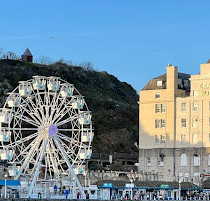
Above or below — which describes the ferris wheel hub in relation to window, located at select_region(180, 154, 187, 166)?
above

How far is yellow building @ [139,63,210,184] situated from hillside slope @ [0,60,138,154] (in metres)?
20.7

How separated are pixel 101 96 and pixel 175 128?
211 feet

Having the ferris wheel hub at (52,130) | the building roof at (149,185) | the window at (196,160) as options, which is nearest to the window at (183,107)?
the window at (196,160)

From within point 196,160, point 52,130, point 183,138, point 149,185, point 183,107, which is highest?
point 183,107

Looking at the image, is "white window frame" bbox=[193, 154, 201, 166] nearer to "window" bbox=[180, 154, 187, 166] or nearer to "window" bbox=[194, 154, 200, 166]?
"window" bbox=[194, 154, 200, 166]

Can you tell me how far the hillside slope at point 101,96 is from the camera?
14088cm

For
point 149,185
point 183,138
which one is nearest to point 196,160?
point 183,138

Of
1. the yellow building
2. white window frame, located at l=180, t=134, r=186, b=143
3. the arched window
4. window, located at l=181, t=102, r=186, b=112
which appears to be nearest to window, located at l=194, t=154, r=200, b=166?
the yellow building

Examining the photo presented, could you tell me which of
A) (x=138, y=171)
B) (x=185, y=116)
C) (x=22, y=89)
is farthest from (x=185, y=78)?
(x=22, y=89)

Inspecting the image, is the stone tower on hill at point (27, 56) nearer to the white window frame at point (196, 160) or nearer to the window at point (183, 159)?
the window at point (183, 159)

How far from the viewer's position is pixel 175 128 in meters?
113

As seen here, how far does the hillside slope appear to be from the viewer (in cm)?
14088

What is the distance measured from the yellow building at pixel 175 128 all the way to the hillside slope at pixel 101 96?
817 inches

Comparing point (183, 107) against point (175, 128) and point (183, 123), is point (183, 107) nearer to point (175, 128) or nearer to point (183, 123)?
point (183, 123)
